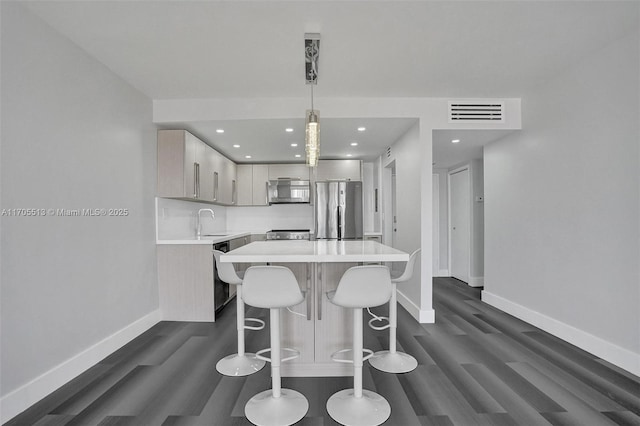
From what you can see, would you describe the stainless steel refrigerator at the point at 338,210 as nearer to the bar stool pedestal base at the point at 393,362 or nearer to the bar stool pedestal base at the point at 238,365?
the bar stool pedestal base at the point at 393,362

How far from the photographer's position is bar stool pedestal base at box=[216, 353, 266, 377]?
2256 millimetres

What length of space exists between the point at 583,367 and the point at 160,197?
4.30 m

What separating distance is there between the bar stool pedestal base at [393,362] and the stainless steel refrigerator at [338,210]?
2670 millimetres

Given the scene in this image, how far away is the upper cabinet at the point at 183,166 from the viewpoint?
3.44 m

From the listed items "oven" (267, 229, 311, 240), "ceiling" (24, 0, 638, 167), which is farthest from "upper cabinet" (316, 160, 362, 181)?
"ceiling" (24, 0, 638, 167)

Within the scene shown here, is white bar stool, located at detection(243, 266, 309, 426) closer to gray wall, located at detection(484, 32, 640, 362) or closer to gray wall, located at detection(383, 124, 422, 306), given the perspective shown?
gray wall, located at detection(383, 124, 422, 306)

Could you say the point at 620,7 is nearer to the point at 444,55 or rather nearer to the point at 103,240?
the point at 444,55

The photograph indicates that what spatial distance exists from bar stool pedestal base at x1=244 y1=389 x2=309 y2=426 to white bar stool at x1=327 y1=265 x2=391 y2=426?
0.18m

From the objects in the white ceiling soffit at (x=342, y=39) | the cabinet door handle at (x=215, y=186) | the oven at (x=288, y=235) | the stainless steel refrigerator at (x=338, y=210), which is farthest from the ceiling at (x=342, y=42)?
the oven at (x=288, y=235)

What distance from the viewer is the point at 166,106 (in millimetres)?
3393

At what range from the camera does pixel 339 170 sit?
5.48 meters

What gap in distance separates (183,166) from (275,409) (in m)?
2.73

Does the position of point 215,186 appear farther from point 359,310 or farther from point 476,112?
point 476,112

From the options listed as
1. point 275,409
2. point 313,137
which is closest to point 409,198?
point 313,137
